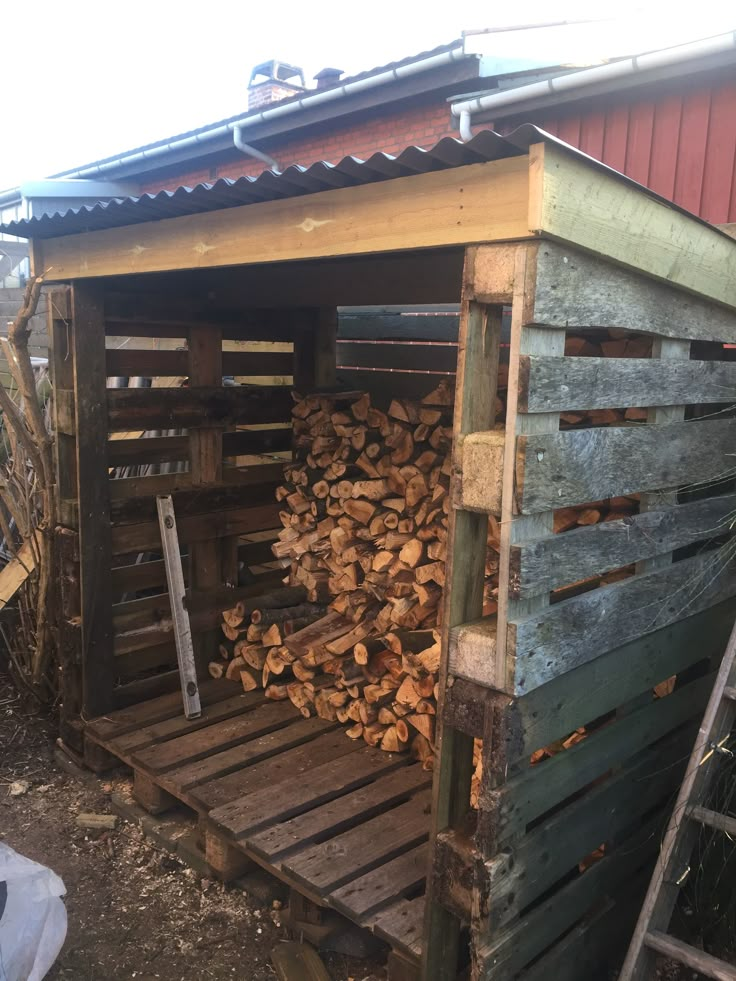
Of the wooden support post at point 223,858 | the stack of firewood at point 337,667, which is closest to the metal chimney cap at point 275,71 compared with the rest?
the stack of firewood at point 337,667

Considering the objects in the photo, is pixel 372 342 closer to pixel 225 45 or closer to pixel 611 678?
pixel 611 678

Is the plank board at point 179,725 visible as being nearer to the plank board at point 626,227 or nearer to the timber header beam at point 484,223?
the timber header beam at point 484,223

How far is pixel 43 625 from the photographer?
4.36 m

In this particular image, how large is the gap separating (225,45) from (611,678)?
2611 centimetres

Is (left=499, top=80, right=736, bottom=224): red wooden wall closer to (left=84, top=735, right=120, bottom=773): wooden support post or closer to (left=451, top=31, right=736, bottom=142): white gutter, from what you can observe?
(left=451, top=31, right=736, bottom=142): white gutter

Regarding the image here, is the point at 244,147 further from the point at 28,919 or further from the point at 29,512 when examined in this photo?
the point at 28,919

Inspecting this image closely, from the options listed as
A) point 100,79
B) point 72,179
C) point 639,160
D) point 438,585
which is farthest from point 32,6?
point 438,585

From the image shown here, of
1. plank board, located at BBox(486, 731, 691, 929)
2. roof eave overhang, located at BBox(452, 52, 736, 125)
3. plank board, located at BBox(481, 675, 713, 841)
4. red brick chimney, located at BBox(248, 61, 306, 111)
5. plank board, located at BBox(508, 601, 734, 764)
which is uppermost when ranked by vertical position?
red brick chimney, located at BBox(248, 61, 306, 111)

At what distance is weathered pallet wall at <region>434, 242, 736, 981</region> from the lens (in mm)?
1990

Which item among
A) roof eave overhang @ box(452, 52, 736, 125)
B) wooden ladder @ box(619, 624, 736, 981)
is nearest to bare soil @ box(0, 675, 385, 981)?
wooden ladder @ box(619, 624, 736, 981)

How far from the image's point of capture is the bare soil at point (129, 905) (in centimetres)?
282

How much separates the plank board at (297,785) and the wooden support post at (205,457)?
100cm

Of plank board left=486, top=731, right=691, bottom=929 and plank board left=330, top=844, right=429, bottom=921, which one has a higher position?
plank board left=486, top=731, right=691, bottom=929

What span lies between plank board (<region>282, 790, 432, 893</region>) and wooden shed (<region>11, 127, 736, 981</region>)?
1cm
